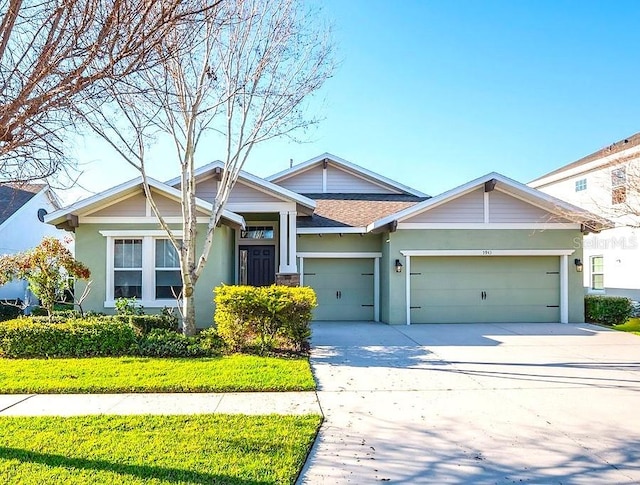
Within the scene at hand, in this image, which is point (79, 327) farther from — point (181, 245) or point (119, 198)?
point (119, 198)

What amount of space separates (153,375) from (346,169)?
487 inches

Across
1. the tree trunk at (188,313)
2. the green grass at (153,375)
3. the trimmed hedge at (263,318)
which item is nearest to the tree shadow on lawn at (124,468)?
the green grass at (153,375)

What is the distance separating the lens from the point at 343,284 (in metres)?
14.2

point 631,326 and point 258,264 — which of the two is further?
point 258,264

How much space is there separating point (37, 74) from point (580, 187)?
2204cm

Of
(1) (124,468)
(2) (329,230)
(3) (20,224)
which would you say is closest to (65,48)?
(1) (124,468)

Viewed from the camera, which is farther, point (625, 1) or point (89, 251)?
point (89, 251)

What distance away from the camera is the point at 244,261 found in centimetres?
1443

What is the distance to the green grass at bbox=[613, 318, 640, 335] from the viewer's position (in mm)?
12656

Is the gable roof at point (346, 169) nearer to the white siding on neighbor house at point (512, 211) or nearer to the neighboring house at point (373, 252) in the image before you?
the neighboring house at point (373, 252)

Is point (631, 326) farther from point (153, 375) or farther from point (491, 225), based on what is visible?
point (153, 375)

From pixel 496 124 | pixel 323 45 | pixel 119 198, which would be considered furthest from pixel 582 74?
pixel 119 198

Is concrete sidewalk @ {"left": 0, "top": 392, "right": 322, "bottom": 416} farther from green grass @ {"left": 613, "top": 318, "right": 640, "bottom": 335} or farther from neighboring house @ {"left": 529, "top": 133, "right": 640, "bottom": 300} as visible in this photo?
neighboring house @ {"left": 529, "top": 133, "right": 640, "bottom": 300}

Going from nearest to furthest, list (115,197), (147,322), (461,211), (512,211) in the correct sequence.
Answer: (147,322)
(115,197)
(461,211)
(512,211)
